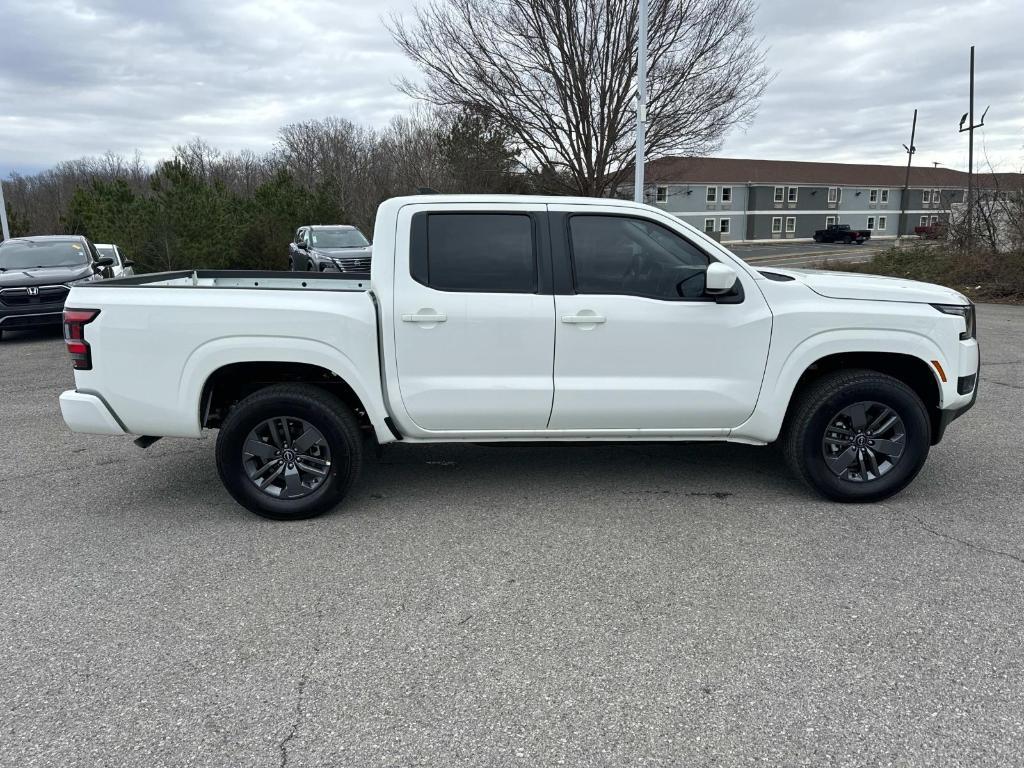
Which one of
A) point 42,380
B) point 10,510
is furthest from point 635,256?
point 42,380

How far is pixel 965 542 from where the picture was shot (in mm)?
3955

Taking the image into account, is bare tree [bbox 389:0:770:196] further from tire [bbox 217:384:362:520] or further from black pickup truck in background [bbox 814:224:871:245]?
black pickup truck in background [bbox 814:224:871:245]

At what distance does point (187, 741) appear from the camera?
97.5 inches

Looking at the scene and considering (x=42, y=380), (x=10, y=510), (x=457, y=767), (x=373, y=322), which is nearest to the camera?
(x=457, y=767)

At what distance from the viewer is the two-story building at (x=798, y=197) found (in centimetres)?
6762

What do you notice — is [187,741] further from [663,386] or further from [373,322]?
[663,386]

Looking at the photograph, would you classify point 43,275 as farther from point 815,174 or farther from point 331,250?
point 815,174

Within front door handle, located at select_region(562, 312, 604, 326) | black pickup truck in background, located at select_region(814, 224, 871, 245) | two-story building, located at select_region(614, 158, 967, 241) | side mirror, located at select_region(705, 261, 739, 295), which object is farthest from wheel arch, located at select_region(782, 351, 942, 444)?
black pickup truck in background, located at select_region(814, 224, 871, 245)

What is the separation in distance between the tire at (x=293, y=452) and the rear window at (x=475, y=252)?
963 mm

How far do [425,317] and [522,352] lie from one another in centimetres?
60

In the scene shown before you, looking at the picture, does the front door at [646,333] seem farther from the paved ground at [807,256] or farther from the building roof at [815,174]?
the building roof at [815,174]

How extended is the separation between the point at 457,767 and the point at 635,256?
2991 millimetres

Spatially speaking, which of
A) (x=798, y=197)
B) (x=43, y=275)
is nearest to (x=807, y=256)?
(x=43, y=275)

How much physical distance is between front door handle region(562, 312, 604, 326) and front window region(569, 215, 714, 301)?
0.17 metres
